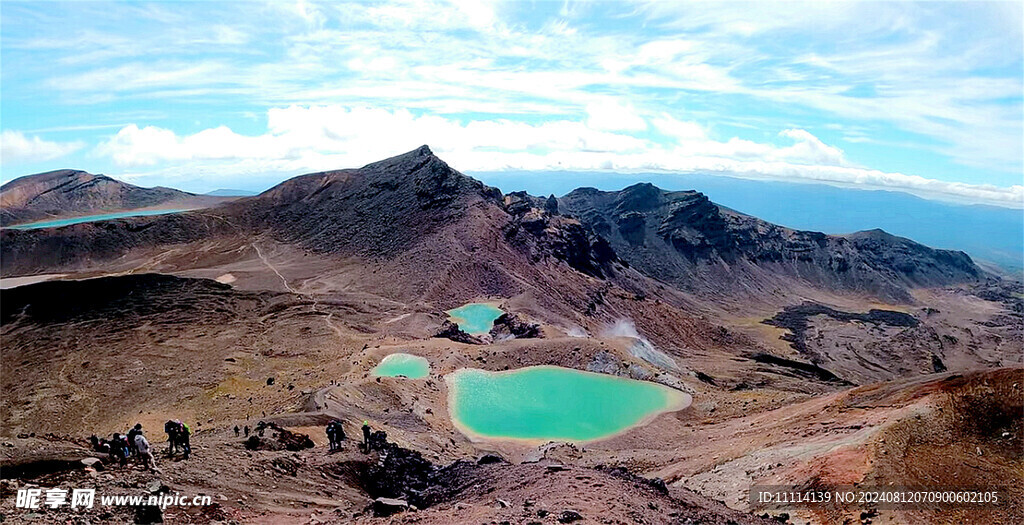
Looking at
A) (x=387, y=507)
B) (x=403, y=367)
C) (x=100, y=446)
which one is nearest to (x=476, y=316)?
(x=403, y=367)

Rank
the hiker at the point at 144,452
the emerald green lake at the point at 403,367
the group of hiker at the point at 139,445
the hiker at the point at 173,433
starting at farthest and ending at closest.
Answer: the emerald green lake at the point at 403,367 < the hiker at the point at 173,433 < the group of hiker at the point at 139,445 < the hiker at the point at 144,452

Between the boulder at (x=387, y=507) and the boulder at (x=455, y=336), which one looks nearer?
the boulder at (x=387, y=507)

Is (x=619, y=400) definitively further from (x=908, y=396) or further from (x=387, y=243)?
(x=387, y=243)

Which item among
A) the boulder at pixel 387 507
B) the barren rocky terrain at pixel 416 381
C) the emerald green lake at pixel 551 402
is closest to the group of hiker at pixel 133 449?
the barren rocky terrain at pixel 416 381

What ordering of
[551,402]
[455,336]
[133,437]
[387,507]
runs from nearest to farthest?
[387,507] < [133,437] < [551,402] < [455,336]

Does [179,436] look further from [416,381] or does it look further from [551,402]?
[551,402]

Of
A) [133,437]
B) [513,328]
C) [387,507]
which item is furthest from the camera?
[513,328]

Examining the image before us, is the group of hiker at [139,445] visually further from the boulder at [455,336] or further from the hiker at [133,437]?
the boulder at [455,336]
